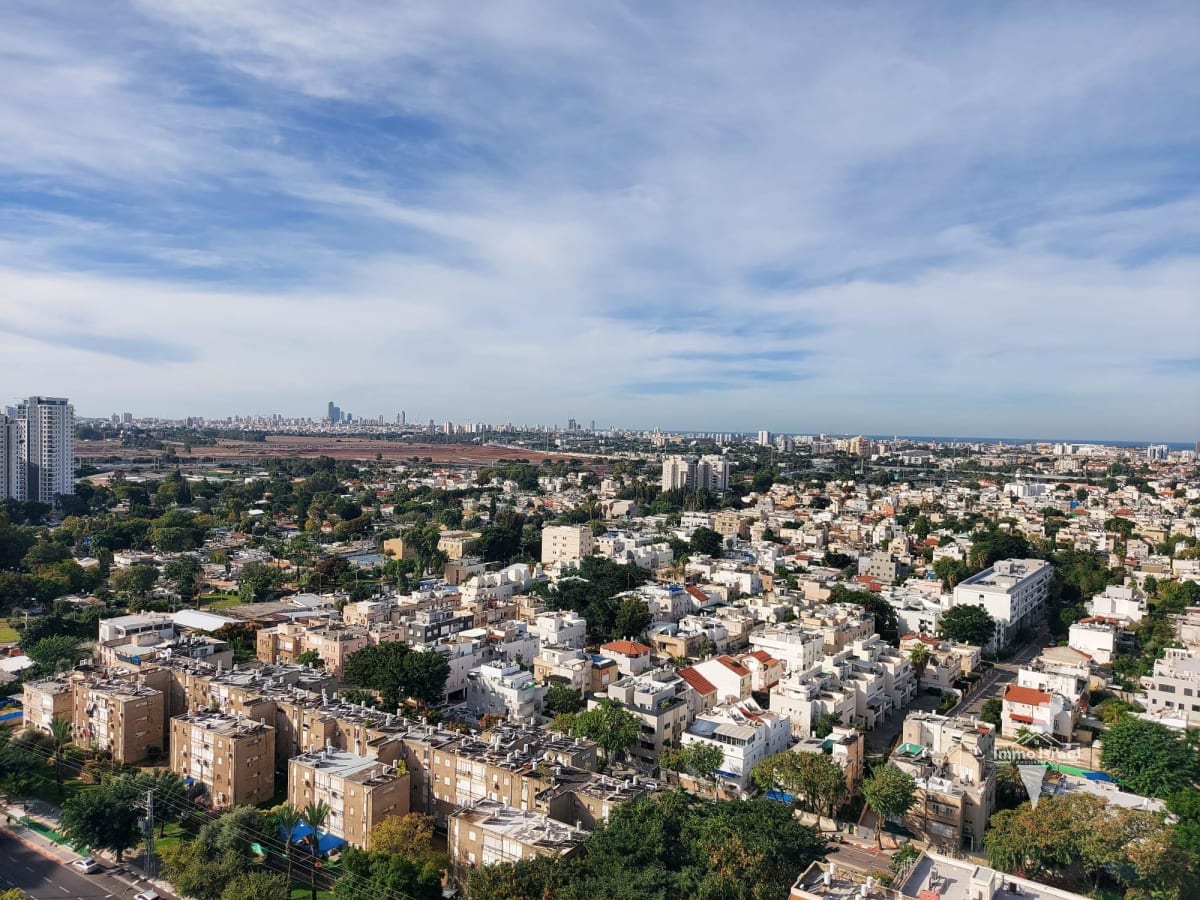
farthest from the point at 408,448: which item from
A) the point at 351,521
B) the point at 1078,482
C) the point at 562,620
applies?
the point at 562,620

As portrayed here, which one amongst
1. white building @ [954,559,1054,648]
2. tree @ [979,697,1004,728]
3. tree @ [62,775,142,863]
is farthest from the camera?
white building @ [954,559,1054,648]

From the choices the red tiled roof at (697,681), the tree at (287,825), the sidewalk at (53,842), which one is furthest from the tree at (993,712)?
the sidewalk at (53,842)

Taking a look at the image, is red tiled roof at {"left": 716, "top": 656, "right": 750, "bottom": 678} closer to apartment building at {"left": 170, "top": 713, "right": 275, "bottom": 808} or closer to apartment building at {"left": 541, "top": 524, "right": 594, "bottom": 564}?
apartment building at {"left": 170, "top": 713, "right": 275, "bottom": 808}

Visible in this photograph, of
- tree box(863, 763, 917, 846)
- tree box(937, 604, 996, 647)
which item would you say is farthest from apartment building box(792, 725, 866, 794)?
tree box(937, 604, 996, 647)

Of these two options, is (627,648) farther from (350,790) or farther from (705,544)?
(705,544)

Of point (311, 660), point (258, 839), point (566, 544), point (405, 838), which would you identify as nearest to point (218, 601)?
point (311, 660)
